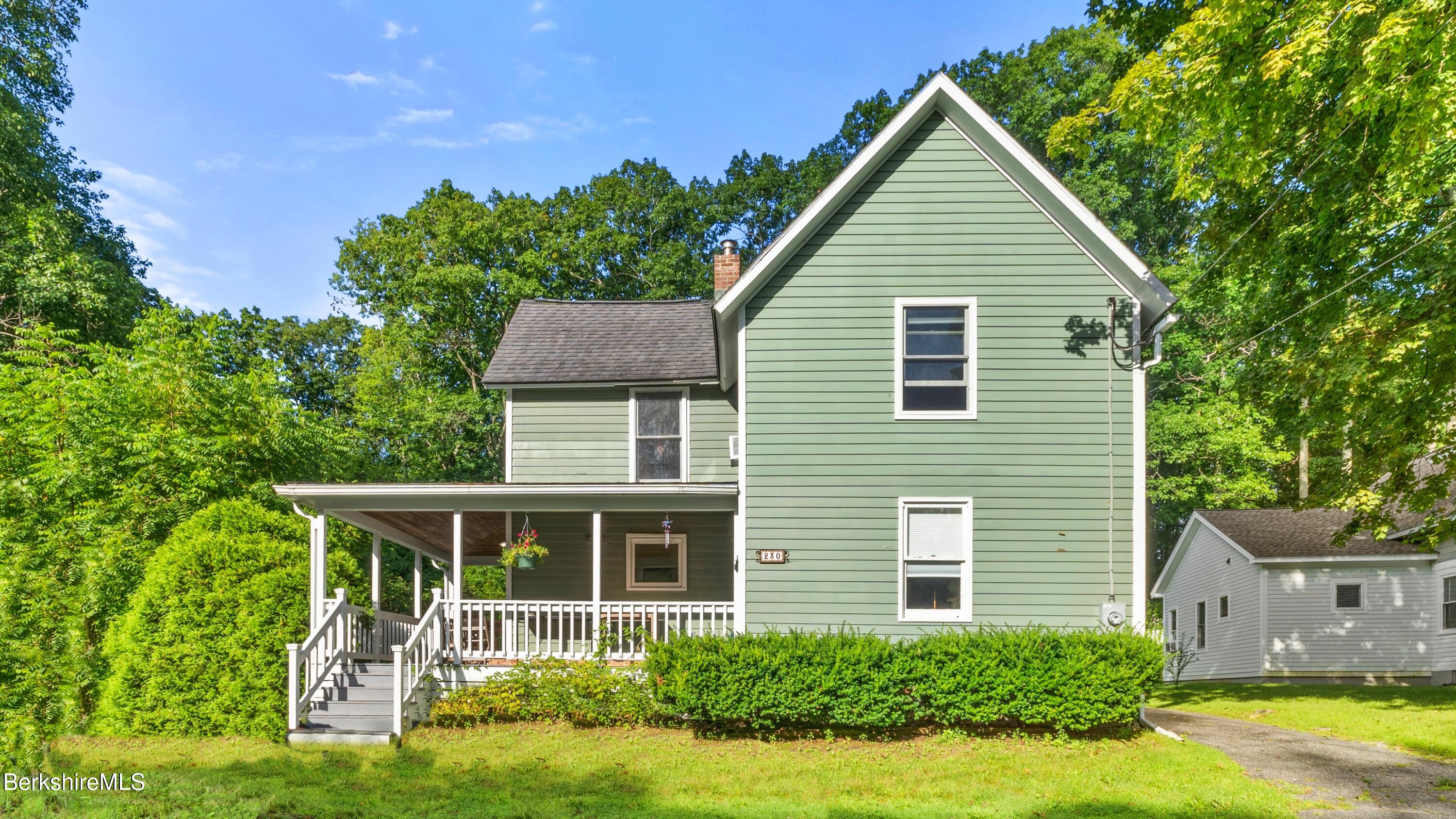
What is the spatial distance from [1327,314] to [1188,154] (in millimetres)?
3183

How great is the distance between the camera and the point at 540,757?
34.7ft

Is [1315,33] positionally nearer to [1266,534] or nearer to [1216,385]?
[1266,534]

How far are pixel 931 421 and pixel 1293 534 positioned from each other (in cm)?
1500

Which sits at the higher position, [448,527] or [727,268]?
[727,268]

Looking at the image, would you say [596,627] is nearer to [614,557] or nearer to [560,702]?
[560,702]

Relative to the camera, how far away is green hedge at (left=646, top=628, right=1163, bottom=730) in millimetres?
A: 10953

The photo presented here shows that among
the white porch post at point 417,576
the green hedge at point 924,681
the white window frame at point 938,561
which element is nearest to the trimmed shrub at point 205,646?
the green hedge at point 924,681

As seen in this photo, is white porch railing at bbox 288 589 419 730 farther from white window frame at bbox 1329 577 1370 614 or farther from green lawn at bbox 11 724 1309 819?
white window frame at bbox 1329 577 1370 614

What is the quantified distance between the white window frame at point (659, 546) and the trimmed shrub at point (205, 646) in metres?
5.82

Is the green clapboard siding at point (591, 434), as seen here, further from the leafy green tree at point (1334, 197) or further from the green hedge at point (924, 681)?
the leafy green tree at point (1334, 197)

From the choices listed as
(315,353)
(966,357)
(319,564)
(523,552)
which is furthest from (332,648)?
(315,353)

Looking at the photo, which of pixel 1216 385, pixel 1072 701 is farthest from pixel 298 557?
pixel 1216 385

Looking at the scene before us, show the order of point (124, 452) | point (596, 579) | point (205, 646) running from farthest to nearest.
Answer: point (124, 452)
point (596, 579)
point (205, 646)

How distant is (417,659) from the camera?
12.4 meters
